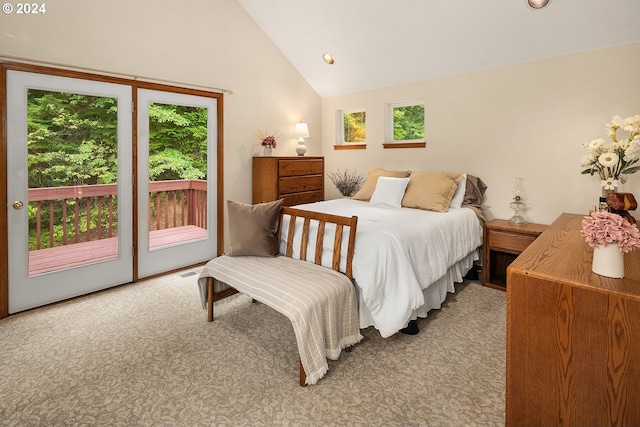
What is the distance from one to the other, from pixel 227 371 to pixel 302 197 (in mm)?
2725

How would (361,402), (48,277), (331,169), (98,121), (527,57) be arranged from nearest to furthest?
(361,402), (48,277), (98,121), (527,57), (331,169)

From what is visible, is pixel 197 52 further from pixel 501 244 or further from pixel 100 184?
pixel 501 244

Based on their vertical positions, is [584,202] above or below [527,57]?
below

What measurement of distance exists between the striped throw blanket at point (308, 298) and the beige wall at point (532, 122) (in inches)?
95.1

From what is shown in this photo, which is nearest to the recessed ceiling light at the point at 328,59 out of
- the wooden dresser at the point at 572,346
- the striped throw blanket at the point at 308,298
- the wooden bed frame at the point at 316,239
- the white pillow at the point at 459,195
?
the white pillow at the point at 459,195

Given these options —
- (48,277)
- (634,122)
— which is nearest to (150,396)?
(48,277)

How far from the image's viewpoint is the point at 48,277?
292 cm

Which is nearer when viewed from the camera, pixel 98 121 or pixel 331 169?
pixel 98 121

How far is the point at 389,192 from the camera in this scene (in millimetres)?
3586

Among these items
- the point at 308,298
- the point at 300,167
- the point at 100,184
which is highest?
the point at 300,167

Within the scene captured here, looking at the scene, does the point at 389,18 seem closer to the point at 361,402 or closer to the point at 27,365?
the point at 361,402

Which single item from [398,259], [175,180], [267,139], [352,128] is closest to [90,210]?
[175,180]

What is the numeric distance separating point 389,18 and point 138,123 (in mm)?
Answer: 2708

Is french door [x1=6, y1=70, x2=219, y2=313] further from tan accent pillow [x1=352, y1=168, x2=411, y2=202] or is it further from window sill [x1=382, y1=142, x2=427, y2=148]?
window sill [x1=382, y1=142, x2=427, y2=148]
